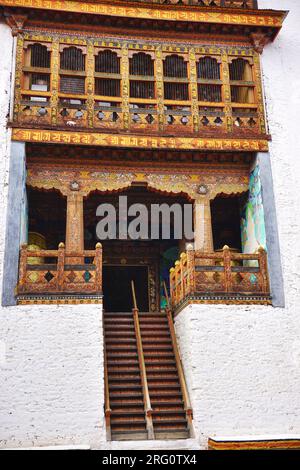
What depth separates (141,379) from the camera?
9.09m

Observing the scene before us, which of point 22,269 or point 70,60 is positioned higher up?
point 70,60

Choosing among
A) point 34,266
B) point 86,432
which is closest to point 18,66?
A: point 34,266

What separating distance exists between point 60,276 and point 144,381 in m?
2.25

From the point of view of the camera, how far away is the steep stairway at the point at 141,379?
8438 mm

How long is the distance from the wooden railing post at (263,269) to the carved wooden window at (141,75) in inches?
169

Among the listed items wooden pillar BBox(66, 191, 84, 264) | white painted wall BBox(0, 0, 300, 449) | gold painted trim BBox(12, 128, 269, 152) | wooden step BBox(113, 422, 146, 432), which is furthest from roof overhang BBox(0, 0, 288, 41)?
wooden step BBox(113, 422, 146, 432)

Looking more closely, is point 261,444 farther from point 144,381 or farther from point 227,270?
point 227,270

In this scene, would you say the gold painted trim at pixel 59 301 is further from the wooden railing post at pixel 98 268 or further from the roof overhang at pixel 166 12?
the roof overhang at pixel 166 12

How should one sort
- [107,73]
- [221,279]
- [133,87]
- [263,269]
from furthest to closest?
[133,87], [107,73], [263,269], [221,279]

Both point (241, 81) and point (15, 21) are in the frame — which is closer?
point (15, 21)

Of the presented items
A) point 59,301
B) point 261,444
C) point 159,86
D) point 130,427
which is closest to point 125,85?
point 159,86

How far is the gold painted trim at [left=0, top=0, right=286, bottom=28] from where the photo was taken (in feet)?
36.5

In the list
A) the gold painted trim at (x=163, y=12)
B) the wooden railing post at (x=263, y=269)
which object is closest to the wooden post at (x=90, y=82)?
the gold painted trim at (x=163, y=12)
